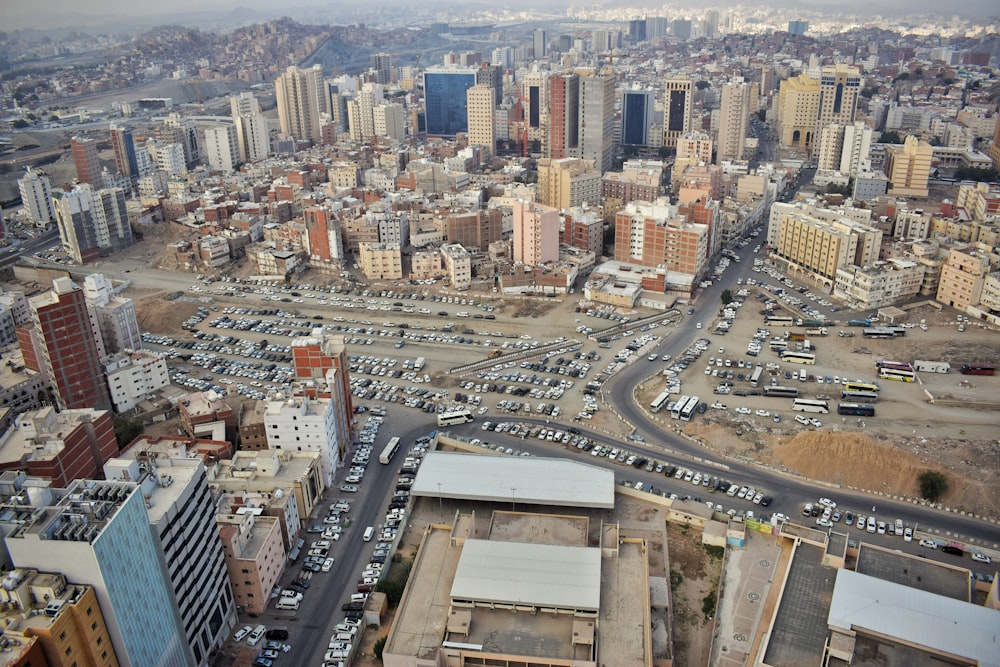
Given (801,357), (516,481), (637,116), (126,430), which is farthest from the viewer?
(637,116)

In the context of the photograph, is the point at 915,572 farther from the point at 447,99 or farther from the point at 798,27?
the point at 798,27

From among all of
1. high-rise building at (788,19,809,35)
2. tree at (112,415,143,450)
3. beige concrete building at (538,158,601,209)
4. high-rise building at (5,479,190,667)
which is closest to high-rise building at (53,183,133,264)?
tree at (112,415,143,450)

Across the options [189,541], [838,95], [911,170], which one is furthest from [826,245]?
[838,95]

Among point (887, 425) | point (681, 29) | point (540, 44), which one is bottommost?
point (887, 425)

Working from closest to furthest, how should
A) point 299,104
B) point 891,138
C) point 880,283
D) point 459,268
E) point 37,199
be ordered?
point 880,283 → point 459,268 → point 37,199 → point 891,138 → point 299,104

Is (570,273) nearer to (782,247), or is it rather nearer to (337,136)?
(782,247)

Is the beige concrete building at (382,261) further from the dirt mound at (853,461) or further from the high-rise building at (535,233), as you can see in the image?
the dirt mound at (853,461)

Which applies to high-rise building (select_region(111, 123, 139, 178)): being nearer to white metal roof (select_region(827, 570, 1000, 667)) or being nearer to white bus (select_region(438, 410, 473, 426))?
white bus (select_region(438, 410, 473, 426))
